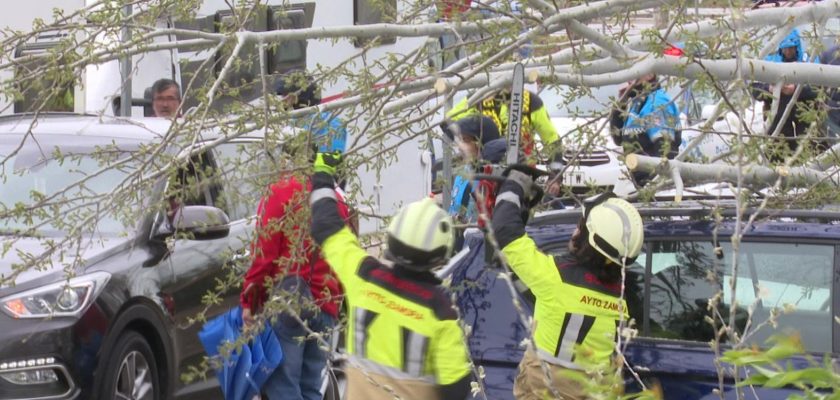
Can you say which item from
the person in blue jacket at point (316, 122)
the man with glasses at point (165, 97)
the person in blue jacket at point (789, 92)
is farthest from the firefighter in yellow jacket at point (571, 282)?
the man with glasses at point (165, 97)

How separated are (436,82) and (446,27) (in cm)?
22

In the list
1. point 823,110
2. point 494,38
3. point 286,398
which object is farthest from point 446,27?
point 286,398

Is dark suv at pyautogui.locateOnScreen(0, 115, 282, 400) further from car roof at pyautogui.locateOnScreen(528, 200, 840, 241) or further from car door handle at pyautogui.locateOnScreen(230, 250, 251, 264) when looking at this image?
car roof at pyautogui.locateOnScreen(528, 200, 840, 241)

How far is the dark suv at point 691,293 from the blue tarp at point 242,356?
49.9 inches

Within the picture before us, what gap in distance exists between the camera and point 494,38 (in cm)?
513

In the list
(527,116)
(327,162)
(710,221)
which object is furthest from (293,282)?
(710,221)

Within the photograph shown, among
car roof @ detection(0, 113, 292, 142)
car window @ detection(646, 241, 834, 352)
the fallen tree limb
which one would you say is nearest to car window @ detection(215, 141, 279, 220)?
the fallen tree limb

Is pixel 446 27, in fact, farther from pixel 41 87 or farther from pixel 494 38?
pixel 41 87

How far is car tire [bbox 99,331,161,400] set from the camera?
6.44 m

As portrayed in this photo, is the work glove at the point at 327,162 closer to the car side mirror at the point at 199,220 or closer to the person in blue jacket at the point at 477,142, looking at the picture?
the person in blue jacket at the point at 477,142

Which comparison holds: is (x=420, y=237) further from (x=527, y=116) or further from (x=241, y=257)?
(x=527, y=116)

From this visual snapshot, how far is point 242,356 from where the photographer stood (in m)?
6.36

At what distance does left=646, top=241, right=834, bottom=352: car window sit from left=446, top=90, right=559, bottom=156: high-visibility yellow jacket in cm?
74

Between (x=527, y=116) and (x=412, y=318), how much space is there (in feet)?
9.63
